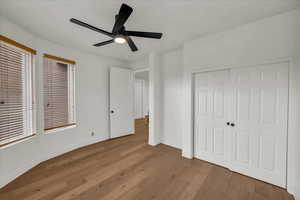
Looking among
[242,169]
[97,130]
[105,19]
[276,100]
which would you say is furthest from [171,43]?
[97,130]

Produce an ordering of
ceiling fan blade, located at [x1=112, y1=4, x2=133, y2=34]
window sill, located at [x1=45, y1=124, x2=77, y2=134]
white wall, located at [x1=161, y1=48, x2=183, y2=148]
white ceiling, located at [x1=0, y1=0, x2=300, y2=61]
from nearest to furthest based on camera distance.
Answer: ceiling fan blade, located at [x1=112, y1=4, x2=133, y2=34] < white ceiling, located at [x1=0, y1=0, x2=300, y2=61] < window sill, located at [x1=45, y1=124, x2=77, y2=134] < white wall, located at [x1=161, y1=48, x2=183, y2=148]

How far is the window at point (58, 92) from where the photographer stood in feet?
9.12

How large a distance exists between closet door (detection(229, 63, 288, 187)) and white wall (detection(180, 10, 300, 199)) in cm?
10

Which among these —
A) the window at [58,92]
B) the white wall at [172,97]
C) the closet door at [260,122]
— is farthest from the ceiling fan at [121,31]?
the window at [58,92]

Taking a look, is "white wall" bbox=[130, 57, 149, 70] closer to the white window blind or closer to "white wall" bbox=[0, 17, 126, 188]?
"white wall" bbox=[0, 17, 126, 188]

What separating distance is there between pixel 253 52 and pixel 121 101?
345 centimetres

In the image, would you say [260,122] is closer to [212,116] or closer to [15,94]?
[212,116]

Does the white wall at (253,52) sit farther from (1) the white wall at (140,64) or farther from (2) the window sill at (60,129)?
(2) the window sill at (60,129)

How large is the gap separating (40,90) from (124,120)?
7.63 ft

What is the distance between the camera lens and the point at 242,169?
2199 mm

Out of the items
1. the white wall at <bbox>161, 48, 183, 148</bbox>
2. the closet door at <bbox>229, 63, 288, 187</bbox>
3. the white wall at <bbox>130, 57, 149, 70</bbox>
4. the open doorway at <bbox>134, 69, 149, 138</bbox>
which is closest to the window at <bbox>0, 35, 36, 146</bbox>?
the white wall at <bbox>130, 57, 149, 70</bbox>

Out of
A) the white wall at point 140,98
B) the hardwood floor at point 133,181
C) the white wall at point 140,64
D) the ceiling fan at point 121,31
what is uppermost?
the white wall at point 140,64

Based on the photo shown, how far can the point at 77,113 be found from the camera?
3.25 m

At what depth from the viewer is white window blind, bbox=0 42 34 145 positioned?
1.97 meters
